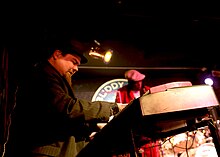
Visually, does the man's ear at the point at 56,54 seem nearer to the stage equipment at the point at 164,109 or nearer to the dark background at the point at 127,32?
the stage equipment at the point at 164,109

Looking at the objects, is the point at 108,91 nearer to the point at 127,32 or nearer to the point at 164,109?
the point at 127,32

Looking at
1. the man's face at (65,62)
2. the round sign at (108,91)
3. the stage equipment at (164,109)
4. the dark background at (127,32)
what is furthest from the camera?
the round sign at (108,91)

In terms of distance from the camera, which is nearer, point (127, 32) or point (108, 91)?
point (127, 32)

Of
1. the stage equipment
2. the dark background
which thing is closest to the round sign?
the dark background

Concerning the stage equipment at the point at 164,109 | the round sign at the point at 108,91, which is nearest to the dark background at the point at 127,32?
the round sign at the point at 108,91

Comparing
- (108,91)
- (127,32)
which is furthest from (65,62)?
(108,91)

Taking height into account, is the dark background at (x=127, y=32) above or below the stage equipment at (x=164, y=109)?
above

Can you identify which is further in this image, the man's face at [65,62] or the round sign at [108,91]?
the round sign at [108,91]

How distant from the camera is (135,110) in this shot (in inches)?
55.4

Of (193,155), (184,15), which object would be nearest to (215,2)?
(184,15)

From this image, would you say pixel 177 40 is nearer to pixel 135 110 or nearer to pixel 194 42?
pixel 194 42

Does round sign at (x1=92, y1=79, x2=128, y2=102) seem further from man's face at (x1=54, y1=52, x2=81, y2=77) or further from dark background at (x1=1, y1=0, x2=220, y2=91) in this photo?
man's face at (x1=54, y1=52, x2=81, y2=77)

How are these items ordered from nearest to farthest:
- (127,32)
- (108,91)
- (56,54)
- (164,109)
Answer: (164,109)
(56,54)
(127,32)
(108,91)

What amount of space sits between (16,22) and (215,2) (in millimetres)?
4446
